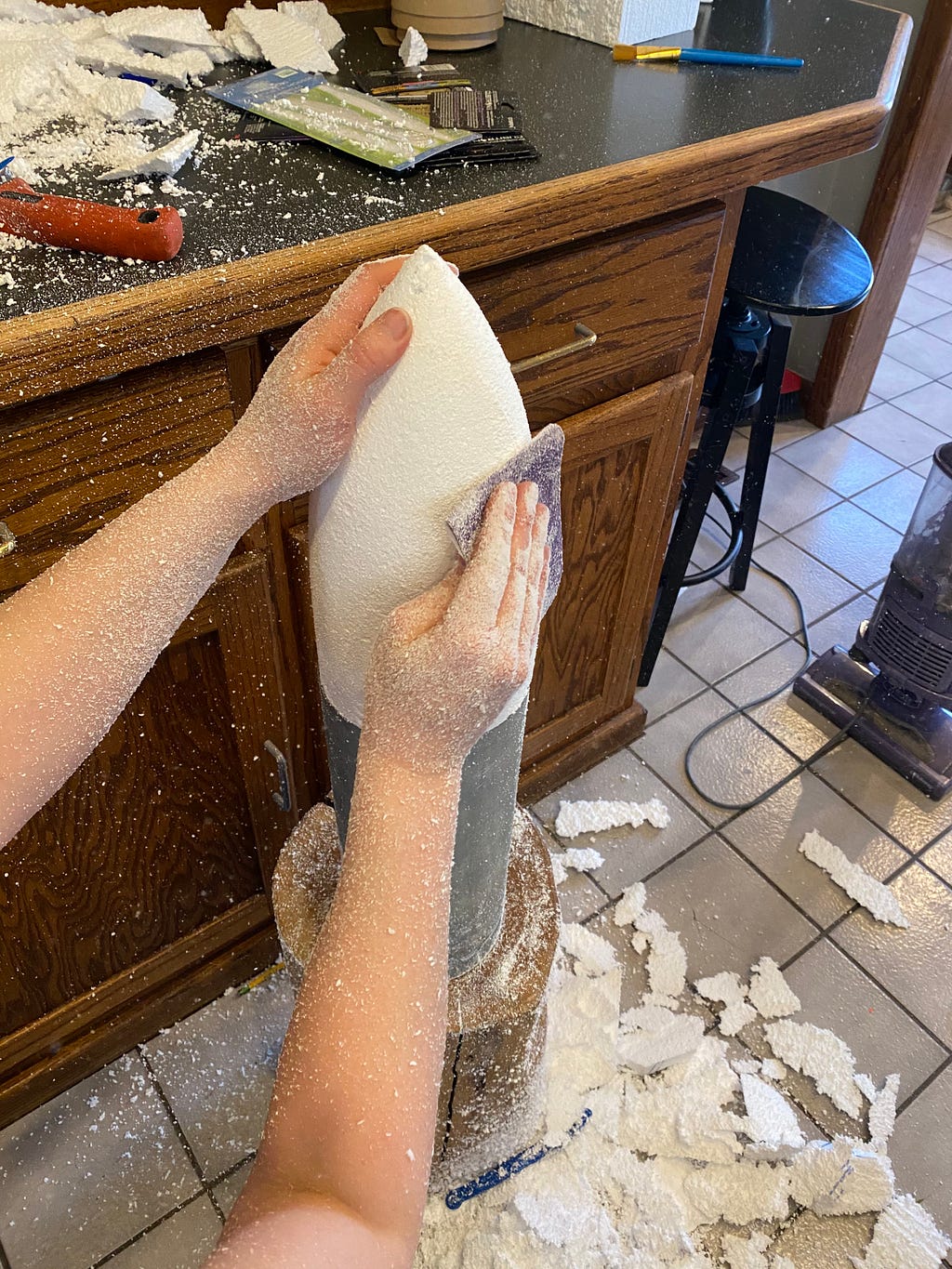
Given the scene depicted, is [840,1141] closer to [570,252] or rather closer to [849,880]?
[849,880]

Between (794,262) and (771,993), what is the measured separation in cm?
111

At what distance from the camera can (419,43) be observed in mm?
1091

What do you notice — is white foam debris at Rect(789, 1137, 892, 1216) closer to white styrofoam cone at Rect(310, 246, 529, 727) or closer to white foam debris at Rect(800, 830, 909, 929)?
white foam debris at Rect(800, 830, 909, 929)

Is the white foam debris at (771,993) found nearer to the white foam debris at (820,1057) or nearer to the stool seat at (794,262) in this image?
the white foam debris at (820,1057)

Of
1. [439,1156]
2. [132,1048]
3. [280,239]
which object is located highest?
[280,239]

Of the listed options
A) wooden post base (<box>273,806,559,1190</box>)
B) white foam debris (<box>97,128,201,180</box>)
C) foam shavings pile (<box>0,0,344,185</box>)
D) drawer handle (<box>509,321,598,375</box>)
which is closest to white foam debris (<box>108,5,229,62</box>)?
foam shavings pile (<box>0,0,344,185</box>)

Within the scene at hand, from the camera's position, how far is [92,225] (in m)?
0.68

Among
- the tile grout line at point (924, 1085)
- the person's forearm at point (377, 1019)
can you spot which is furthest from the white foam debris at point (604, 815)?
the person's forearm at point (377, 1019)

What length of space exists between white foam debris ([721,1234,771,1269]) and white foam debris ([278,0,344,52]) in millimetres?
1531

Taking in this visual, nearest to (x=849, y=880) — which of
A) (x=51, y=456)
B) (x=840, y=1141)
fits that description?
(x=840, y=1141)

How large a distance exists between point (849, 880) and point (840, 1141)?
1.35 ft

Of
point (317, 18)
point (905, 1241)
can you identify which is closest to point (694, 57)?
A: point (317, 18)

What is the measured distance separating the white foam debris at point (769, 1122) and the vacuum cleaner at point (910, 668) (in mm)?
661

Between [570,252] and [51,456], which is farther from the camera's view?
[570,252]
